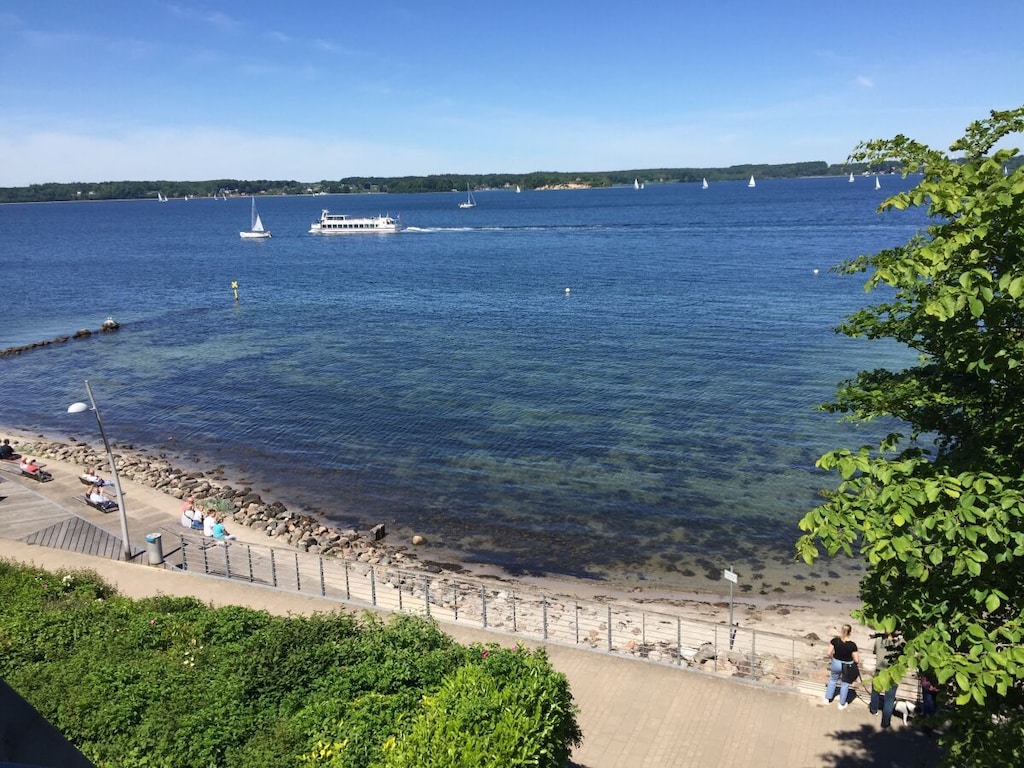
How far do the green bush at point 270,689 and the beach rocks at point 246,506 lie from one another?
36.2 feet

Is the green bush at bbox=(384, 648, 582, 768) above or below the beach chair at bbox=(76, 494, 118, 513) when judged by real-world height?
above

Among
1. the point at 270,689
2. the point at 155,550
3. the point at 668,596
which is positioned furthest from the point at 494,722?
the point at 155,550

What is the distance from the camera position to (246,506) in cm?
2817

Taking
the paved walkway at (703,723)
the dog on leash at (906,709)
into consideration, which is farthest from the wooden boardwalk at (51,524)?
the dog on leash at (906,709)

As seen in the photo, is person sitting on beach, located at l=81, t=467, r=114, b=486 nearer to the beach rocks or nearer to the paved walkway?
the beach rocks

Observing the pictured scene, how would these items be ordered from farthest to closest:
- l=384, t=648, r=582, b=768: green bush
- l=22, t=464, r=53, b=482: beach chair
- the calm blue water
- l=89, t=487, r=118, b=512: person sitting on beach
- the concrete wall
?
l=22, t=464, r=53, b=482: beach chair < the calm blue water < l=89, t=487, r=118, b=512: person sitting on beach < l=384, t=648, r=582, b=768: green bush < the concrete wall

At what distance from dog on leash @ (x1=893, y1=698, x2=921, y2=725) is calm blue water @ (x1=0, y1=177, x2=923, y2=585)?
1014 cm

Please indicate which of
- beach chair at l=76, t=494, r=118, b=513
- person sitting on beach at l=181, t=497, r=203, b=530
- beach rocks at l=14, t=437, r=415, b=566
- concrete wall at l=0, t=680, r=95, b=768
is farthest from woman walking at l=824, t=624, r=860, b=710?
beach chair at l=76, t=494, r=118, b=513

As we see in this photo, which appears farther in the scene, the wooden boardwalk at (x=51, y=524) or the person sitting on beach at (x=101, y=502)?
the person sitting on beach at (x=101, y=502)

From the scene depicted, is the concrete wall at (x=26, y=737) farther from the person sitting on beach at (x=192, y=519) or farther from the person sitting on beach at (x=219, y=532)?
the person sitting on beach at (x=192, y=519)

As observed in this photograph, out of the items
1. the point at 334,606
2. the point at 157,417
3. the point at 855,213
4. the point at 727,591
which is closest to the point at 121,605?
the point at 334,606

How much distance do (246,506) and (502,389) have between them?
17000 mm

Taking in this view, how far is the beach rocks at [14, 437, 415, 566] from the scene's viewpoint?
985 inches

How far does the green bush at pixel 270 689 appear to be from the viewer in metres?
9.07
